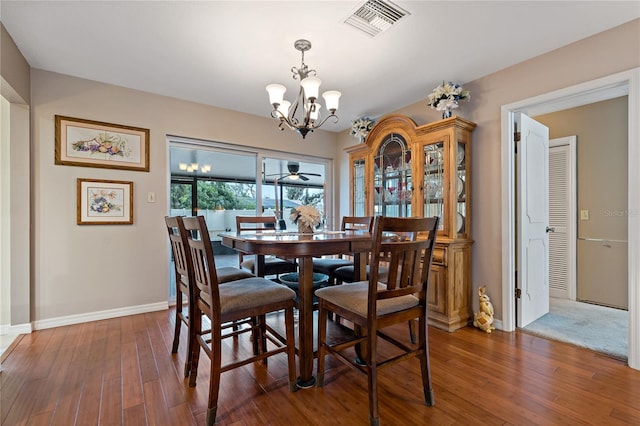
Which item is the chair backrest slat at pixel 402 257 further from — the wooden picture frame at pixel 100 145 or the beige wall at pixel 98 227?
the wooden picture frame at pixel 100 145

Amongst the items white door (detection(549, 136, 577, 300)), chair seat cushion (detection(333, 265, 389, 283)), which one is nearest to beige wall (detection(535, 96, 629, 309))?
white door (detection(549, 136, 577, 300))

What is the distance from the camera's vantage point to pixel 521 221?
2.81 m

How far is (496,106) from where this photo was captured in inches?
113

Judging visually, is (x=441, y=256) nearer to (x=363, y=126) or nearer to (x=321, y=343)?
(x=321, y=343)

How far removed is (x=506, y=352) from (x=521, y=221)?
1.22 metres

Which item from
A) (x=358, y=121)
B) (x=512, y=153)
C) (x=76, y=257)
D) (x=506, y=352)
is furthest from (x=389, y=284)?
(x=76, y=257)

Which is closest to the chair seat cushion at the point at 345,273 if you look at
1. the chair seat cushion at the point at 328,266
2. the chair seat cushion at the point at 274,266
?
the chair seat cushion at the point at 328,266

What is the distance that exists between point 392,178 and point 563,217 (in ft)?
7.58

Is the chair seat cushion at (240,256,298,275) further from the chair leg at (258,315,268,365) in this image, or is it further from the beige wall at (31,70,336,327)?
the beige wall at (31,70,336,327)

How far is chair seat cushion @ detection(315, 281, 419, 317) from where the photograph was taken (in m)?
1.59

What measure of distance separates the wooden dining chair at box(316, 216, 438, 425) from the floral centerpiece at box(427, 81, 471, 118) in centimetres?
184

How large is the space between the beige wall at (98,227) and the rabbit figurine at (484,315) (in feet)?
11.0

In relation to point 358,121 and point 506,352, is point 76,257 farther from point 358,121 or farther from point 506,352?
point 506,352

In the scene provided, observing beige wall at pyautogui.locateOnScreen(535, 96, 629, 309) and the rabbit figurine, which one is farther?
beige wall at pyautogui.locateOnScreen(535, 96, 629, 309)
